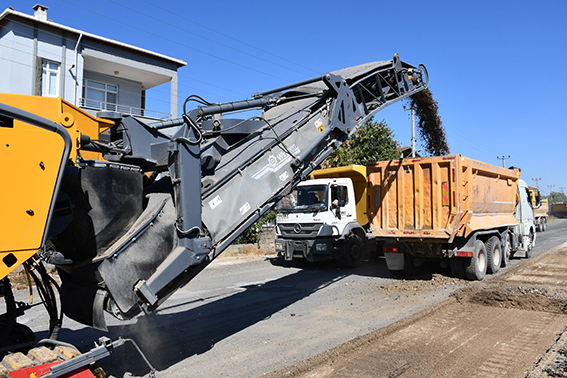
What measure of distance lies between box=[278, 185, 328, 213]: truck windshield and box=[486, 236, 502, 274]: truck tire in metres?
4.31

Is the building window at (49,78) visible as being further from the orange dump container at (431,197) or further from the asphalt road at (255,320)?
the orange dump container at (431,197)

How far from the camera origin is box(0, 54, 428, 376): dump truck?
10.1 ft

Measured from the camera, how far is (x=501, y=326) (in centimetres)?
620

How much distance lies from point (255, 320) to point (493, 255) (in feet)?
23.2

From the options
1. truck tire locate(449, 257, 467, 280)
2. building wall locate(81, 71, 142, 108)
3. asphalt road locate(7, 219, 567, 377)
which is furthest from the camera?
Answer: building wall locate(81, 71, 142, 108)

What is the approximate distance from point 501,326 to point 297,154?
397cm

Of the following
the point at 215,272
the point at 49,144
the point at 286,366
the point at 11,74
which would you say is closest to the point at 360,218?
the point at 215,272

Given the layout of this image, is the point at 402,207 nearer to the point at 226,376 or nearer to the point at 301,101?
the point at 301,101

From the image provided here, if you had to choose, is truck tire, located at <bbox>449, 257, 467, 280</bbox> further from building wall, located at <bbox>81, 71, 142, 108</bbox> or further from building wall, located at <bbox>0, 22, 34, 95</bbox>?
building wall, located at <bbox>81, 71, 142, 108</bbox>

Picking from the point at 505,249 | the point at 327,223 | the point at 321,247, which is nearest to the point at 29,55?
the point at 327,223

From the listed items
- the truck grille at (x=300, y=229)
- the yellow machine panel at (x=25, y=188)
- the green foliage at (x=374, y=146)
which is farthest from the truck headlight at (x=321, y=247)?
the green foliage at (x=374, y=146)

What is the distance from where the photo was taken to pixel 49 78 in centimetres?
1769

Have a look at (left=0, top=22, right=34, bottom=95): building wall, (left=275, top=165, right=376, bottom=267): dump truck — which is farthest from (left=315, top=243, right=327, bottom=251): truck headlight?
(left=0, top=22, right=34, bottom=95): building wall

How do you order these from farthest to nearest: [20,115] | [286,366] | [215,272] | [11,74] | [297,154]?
[11,74]
[215,272]
[297,154]
[286,366]
[20,115]
